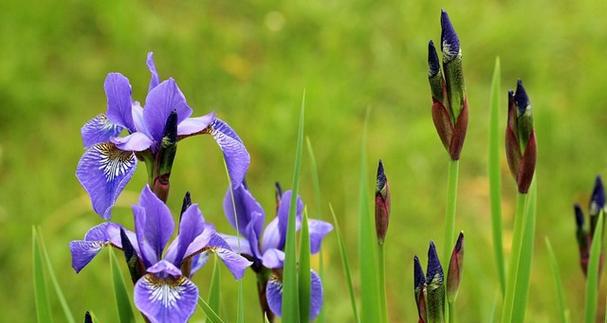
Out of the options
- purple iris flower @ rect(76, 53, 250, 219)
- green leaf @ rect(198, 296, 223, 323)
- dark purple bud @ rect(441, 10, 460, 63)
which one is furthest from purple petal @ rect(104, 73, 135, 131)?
dark purple bud @ rect(441, 10, 460, 63)

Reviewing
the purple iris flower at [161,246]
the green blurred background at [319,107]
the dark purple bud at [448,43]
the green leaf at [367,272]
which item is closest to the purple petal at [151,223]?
the purple iris flower at [161,246]

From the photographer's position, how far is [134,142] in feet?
2.98

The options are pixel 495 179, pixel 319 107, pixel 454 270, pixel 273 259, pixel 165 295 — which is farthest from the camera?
pixel 319 107

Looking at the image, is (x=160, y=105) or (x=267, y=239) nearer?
(x=160, y=105)

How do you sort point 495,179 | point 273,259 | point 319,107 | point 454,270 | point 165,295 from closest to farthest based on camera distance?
point 165,295 → point 454,270 → point 273,259 → point 495,179 → point 319,107

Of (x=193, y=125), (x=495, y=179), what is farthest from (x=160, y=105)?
(x=495, y=179)

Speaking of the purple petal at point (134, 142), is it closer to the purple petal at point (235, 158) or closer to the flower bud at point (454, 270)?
the purple petal at point (235, 158)

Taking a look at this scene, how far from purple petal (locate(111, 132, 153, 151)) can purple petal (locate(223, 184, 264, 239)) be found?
166 mm

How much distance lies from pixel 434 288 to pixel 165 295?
0.27 metres

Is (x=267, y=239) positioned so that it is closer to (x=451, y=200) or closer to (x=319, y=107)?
(x=451, y=200)

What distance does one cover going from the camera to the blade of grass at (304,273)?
100 centimetres

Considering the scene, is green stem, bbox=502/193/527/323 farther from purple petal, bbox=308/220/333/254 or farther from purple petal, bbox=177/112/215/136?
→ purple petal, bbox=177/112/215/136

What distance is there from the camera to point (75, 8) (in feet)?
9.56

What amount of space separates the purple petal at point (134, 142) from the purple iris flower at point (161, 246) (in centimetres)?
5
